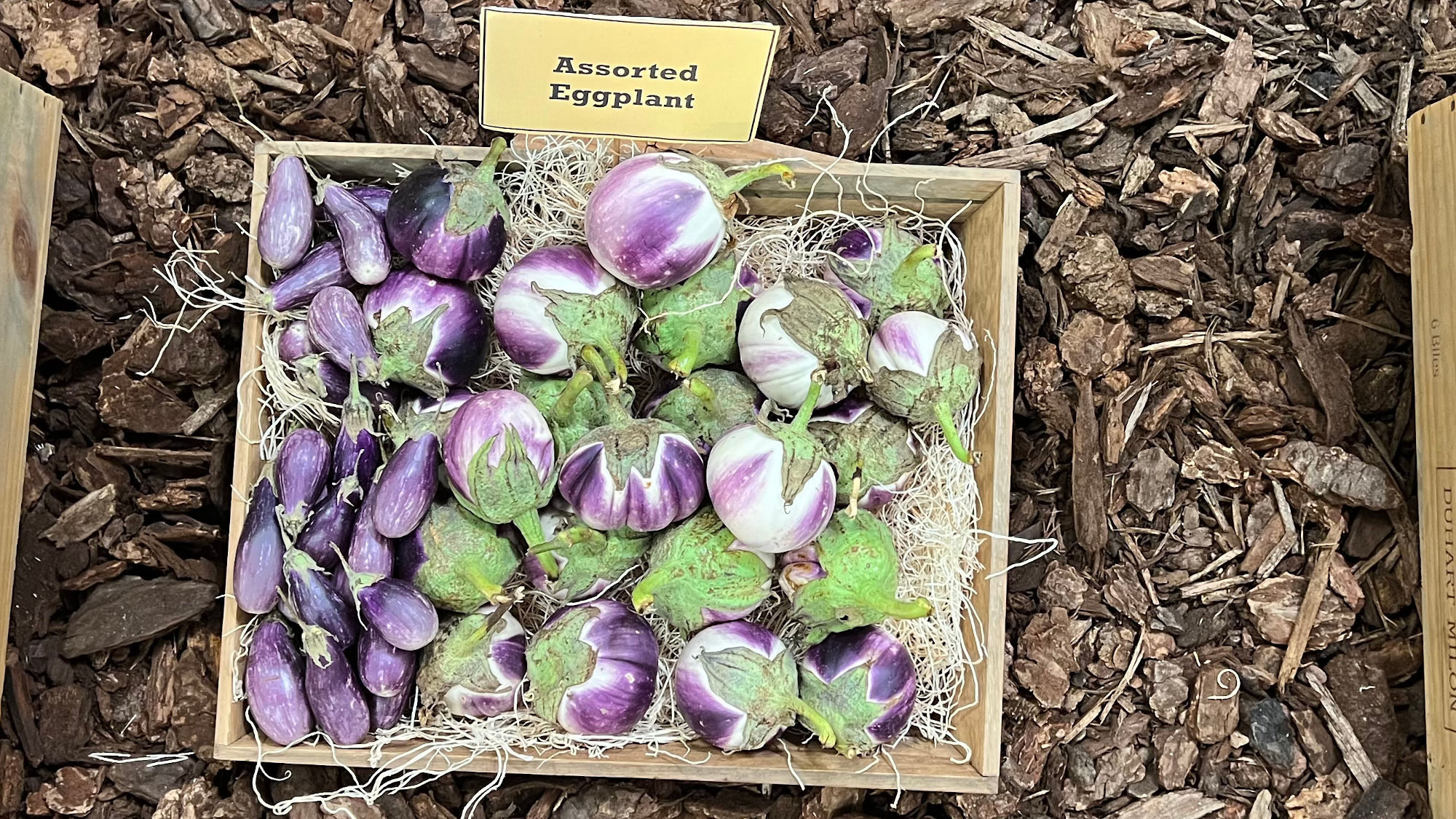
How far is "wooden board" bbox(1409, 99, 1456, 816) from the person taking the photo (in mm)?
1104

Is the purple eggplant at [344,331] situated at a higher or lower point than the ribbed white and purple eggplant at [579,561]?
higher

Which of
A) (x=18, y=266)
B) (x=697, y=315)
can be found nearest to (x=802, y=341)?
(x=697, y=315)

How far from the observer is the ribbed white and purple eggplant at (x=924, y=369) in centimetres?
102

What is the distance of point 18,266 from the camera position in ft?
3.63

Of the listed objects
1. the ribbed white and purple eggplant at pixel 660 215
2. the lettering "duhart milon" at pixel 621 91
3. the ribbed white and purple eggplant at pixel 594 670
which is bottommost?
the ribbed white and purple eggplant at pixel 594 670

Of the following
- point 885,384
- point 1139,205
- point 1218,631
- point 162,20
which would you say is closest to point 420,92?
point 162,20

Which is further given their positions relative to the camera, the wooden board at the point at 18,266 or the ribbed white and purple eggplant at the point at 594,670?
the wooden board at the point at 18,266

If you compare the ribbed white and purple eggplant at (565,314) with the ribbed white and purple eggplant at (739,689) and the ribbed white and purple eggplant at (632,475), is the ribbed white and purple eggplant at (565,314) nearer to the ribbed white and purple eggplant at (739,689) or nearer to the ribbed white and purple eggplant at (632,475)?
the ribbed white and purple eggplant at (632,475)

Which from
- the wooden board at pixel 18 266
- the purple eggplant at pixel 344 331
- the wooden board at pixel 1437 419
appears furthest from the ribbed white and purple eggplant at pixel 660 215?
the wooden board at pixel 1437 419

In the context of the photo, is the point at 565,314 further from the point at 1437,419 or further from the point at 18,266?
the point at 1437,419

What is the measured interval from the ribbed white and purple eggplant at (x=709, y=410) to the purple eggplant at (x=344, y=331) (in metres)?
0.30

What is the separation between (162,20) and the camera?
1.22 m

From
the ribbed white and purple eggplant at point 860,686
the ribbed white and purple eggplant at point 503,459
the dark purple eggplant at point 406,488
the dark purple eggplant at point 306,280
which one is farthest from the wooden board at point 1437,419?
the dark purple eggplant at point 306,280

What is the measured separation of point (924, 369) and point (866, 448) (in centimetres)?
10
